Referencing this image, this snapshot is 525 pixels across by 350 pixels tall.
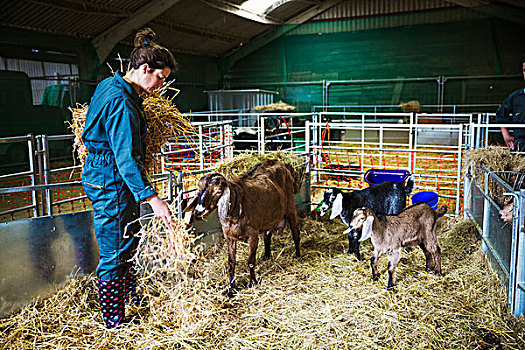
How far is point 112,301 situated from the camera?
2.92 metres

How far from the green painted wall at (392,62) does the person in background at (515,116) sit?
1128 centimetres

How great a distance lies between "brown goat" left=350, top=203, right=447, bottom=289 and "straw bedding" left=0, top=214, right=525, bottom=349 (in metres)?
0.19

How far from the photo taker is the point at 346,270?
4250mm

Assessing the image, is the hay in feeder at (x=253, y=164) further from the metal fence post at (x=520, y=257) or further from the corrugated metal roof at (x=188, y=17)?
the corrugated metal roof at (x=188, y=17)

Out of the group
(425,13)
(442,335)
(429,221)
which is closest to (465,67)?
(425,13)

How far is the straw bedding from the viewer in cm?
292

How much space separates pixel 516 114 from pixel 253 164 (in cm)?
336

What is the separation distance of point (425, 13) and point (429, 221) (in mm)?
15021

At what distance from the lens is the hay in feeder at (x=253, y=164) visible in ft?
17.0

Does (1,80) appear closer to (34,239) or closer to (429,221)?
(34,239)

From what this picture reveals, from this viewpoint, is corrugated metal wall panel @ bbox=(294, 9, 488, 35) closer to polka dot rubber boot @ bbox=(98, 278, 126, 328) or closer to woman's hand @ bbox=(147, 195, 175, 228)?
woman's hand @ bbox=(147, 195, 175, 228)

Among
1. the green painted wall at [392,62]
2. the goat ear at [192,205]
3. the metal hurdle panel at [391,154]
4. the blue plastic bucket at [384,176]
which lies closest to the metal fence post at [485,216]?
the blue plastic bucket at [384,176]

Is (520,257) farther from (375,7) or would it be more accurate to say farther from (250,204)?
(375,7)

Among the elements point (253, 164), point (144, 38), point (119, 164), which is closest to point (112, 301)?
point (119, 164)
